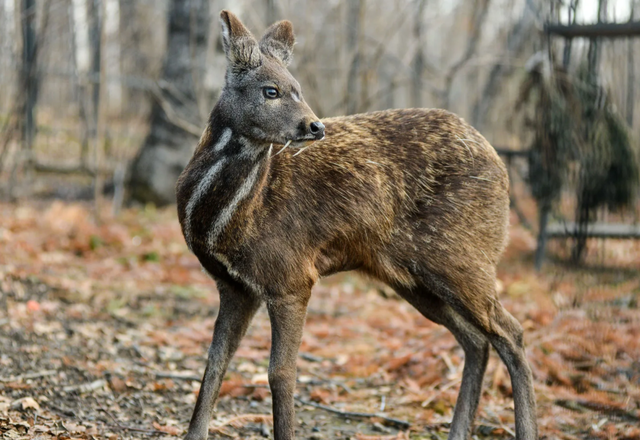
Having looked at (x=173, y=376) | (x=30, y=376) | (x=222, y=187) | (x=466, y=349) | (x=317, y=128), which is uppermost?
(x=317, y=128)

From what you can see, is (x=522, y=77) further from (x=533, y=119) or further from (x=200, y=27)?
(x=200, y=27)

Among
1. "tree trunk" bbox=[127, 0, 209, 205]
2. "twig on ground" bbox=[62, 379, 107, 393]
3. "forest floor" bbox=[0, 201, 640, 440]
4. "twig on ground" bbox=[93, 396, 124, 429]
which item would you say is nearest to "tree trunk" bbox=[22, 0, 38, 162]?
"tree trunk" bbox=[127, 0, 209, 205]

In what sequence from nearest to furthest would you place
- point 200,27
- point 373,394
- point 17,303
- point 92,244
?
point 373,394
point 17,303
point 92,244
point 200,27

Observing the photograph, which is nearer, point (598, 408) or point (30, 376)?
point (30, 376)

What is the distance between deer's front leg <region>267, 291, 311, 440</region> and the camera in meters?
4.25

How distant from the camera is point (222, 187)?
4246mm

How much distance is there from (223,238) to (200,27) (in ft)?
32.7

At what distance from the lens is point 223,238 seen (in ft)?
13.8

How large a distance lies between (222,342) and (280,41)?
209cm

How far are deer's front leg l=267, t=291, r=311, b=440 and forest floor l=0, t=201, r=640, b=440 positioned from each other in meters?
0.86

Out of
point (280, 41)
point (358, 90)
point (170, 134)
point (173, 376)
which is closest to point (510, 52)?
point (358, 90)

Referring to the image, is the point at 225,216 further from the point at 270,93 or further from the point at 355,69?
the point at 355,69

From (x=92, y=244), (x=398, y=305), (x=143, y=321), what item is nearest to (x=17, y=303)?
(x=143, y=321)

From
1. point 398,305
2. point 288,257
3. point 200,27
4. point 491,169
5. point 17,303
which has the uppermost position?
point 200,27
